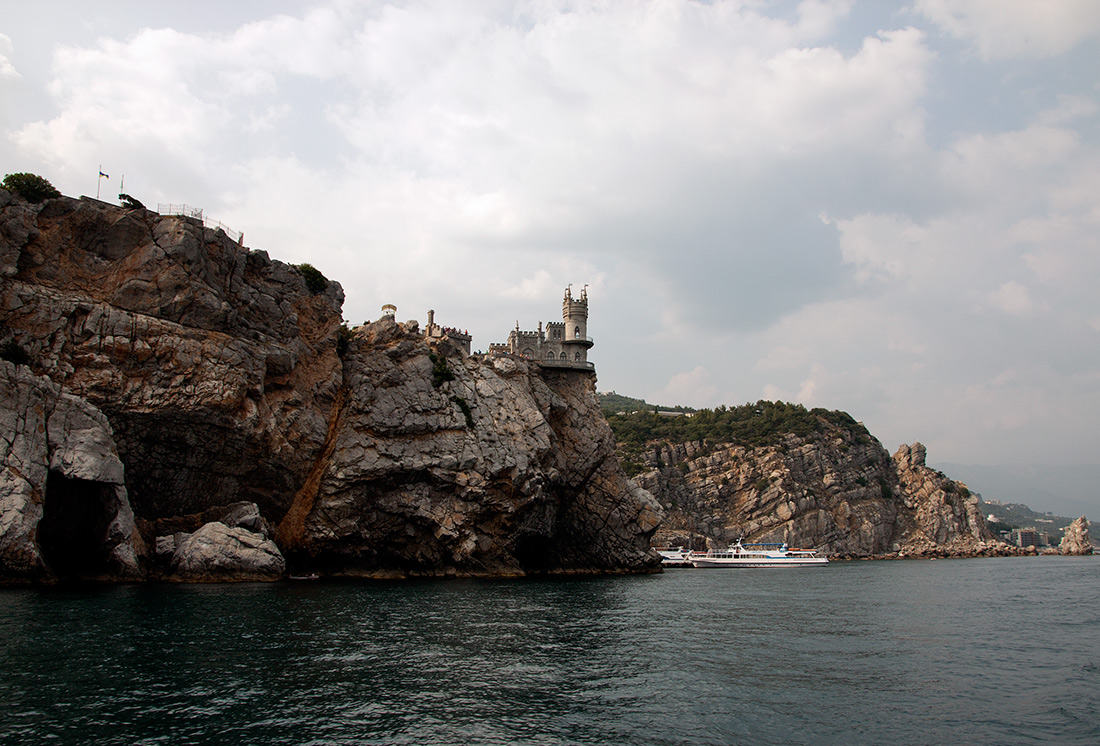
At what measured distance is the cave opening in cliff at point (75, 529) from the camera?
152 ft

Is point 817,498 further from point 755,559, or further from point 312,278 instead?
point 312,278

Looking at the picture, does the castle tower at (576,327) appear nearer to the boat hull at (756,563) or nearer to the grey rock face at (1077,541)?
the boat hull at (756,563)

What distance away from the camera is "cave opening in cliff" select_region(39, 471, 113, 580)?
46.2 m

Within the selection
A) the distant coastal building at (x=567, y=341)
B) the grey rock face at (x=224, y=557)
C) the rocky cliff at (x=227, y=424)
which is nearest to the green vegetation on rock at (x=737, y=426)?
the distant coastal building at (x=567, y=341)

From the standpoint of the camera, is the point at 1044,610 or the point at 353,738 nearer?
the point at 353,738

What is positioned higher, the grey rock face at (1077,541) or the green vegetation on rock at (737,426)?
the green vegetation on rock at (737,426)

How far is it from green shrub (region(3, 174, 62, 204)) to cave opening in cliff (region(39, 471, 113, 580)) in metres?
21.9

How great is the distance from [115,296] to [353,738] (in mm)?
44933

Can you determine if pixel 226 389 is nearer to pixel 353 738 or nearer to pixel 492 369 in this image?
pixel 492 369

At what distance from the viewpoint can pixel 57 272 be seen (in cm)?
5197

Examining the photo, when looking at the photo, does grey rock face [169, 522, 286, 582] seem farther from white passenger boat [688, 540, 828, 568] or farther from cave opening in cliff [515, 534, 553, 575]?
white passenger boat [688, 540, 828, 568]

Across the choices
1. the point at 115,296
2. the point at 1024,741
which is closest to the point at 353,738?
the point at 1024,741

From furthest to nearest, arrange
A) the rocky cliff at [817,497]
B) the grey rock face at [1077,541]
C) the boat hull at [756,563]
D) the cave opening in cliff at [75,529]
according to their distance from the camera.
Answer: the grey rock face at [1077,541]
the rocky cliff at [817,497]
the boat hull at [756,563]
the cave opening in cliff at [75,529]

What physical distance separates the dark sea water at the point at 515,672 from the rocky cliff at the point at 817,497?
332ft
